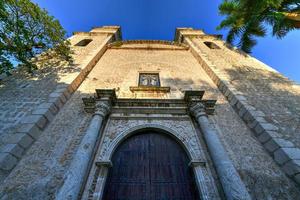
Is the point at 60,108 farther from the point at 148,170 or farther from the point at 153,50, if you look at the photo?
the point at 153,50

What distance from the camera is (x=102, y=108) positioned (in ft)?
17.0

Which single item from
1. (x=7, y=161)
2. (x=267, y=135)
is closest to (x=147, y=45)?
(x=267, y=135)

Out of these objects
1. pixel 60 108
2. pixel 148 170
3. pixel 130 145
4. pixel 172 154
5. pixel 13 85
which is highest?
pixel 13 85

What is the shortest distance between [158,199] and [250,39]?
9.98m

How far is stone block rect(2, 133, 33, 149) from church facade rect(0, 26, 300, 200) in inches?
1.0

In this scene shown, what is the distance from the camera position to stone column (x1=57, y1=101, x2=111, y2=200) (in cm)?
331

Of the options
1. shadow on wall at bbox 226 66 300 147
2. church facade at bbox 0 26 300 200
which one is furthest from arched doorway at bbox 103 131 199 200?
shadow on wall at bbox 226 66 300 147

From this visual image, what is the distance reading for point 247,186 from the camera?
374 cm

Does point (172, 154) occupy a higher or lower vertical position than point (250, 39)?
lower

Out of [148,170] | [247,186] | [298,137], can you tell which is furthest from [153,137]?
[298,137]

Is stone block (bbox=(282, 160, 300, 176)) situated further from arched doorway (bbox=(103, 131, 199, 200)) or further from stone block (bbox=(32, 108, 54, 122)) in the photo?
stone block (bbox=(32, 108, 54, 122))

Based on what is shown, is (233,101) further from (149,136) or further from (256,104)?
(149,136)

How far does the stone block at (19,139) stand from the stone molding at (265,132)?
6.13m

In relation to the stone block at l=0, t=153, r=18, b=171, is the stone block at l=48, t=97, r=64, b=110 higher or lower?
higher
